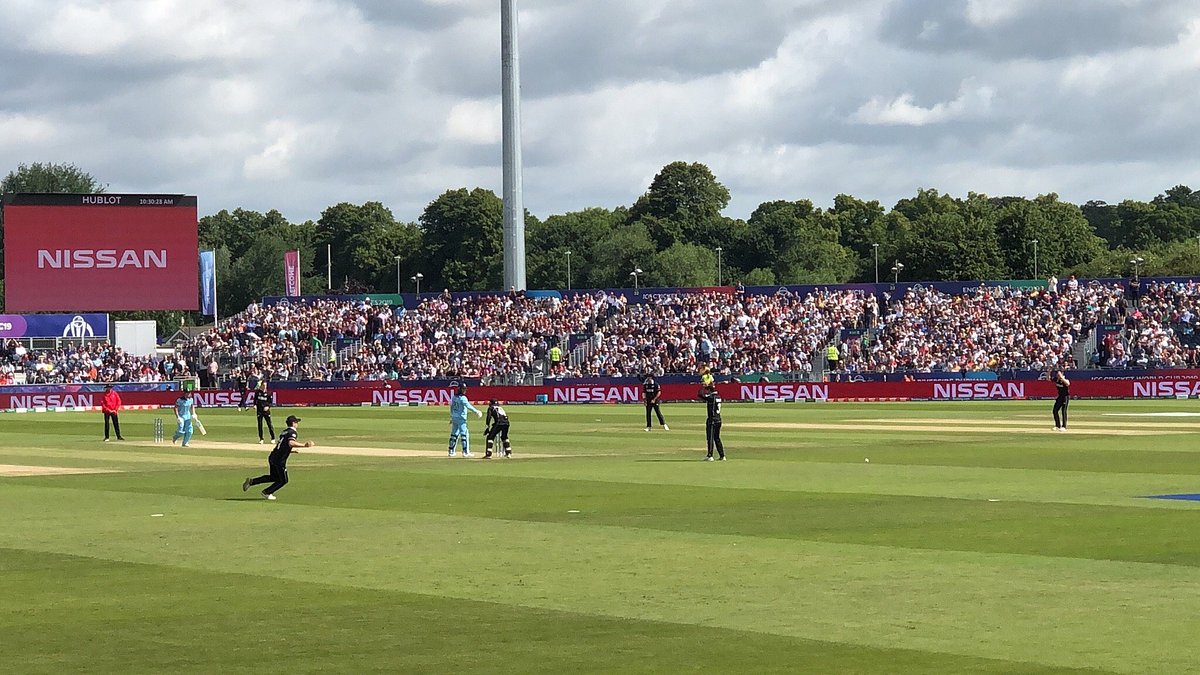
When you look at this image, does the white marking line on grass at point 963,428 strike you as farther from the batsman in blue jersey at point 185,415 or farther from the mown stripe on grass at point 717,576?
the mown stripe on grass at point 717,576

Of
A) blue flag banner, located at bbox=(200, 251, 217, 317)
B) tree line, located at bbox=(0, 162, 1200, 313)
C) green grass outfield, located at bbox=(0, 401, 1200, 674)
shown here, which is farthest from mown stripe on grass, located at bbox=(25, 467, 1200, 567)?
tree line, located at bbox=(0, 162, 1200, 313)

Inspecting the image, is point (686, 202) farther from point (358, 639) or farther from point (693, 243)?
point (358, 639)

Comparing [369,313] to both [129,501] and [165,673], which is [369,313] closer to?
[129,501]

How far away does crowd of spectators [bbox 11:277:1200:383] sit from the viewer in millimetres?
75250

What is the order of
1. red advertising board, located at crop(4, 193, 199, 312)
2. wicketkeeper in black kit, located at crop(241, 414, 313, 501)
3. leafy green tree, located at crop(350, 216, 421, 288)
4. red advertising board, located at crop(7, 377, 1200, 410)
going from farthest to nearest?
1. leafy green tree, located at crop(350, 216, 421, 288)
2. red advertising board, located at crop(4, 193, 199, 312)
3. red advertising board, located at crop(7, 377, 1200, 410)
4. wicketkeeper in black kit, located at crop(241, 414, 313, 501)

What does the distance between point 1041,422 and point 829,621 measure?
36.5 m

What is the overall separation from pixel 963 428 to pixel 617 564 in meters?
29.8

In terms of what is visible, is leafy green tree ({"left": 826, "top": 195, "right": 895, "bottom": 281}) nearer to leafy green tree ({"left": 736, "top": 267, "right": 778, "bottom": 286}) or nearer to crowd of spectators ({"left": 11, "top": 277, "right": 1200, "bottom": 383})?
leafy green tree ({"left": 736, "top": 267, "right": 778, "bottom": 286})

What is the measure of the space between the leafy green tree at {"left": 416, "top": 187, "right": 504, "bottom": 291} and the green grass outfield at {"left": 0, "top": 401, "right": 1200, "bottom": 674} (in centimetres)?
13708

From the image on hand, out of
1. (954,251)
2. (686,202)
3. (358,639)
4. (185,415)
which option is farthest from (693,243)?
(358,639)

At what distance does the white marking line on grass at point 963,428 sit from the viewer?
42.7 m

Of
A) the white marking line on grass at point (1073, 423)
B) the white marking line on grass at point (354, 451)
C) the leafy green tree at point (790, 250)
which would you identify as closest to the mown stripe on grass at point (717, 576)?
the white marking line on grass at point (354, 451)

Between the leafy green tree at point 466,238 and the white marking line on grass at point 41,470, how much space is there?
134949 mm

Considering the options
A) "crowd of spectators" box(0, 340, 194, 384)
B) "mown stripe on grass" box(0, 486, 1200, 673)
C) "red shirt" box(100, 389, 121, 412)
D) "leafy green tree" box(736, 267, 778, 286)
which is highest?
"leafy green tree" box(736, 267, 778, 286)
